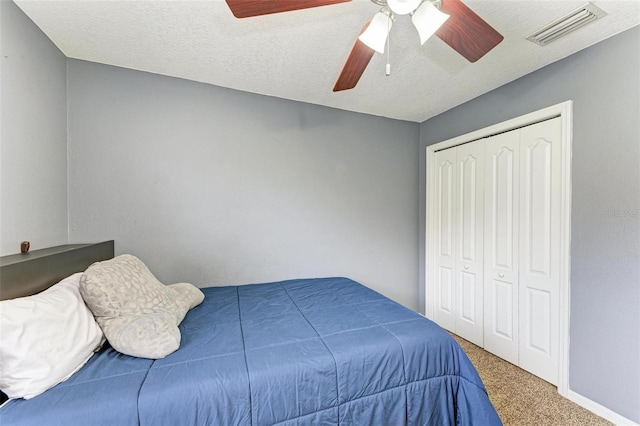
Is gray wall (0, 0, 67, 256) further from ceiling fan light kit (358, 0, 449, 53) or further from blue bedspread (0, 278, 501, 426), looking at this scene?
ceiling fan light kit (358, 0, 449, 53)

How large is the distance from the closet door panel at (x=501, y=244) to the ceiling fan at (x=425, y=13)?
1.24 meters

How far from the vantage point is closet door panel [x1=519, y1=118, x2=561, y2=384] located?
201 centimetres

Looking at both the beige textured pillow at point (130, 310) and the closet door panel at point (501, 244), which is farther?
the closet door panel at point (501, 244)

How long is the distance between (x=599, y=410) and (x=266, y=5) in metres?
2.96

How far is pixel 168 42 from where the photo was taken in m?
1.81

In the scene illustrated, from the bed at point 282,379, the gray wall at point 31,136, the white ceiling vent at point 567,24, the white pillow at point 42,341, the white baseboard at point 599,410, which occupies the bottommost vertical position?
the white baseboard at point 599,410

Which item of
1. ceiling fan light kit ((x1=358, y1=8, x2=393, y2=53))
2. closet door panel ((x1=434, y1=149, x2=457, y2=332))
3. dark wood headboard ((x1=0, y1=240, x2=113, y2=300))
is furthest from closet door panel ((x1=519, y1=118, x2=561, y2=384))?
dark wood headboard ((x1=0, y1=240, x2=113, y2=300))

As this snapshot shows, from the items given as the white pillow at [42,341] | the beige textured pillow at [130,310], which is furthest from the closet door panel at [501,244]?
the white pillow at [42,341]

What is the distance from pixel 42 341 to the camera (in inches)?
38.9

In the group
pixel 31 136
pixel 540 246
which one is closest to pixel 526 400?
pixel 540 246

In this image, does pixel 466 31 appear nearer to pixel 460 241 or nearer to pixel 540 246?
pixel 540 246

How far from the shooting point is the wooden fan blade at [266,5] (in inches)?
41.9

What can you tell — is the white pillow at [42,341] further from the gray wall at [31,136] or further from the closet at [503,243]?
the closet at [503,243]

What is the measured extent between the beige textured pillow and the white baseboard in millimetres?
2549
